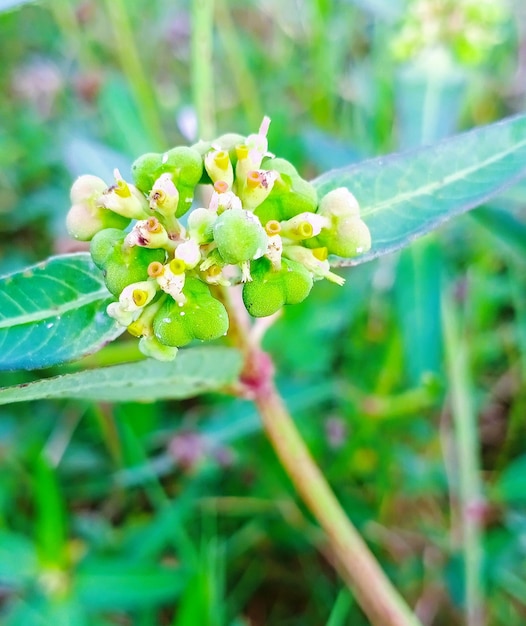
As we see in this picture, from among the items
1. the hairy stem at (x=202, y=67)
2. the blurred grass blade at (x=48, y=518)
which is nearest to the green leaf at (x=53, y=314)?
the hairy stem at (x=202, y=67)

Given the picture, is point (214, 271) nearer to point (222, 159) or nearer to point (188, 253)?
point (188, 253)

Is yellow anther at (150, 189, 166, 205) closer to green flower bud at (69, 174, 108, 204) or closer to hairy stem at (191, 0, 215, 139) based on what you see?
green flower bud at (69, 174, 108, 204)

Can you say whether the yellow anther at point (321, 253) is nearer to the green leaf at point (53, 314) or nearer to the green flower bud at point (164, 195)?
the green flower bud at point (164, 195)

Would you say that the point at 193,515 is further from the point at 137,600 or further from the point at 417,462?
the point at 417,462

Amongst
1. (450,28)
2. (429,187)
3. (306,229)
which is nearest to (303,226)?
(306,229)

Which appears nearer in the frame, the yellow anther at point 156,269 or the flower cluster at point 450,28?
the yellow anther at point 156,269

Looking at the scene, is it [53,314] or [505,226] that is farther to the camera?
[505,226]
